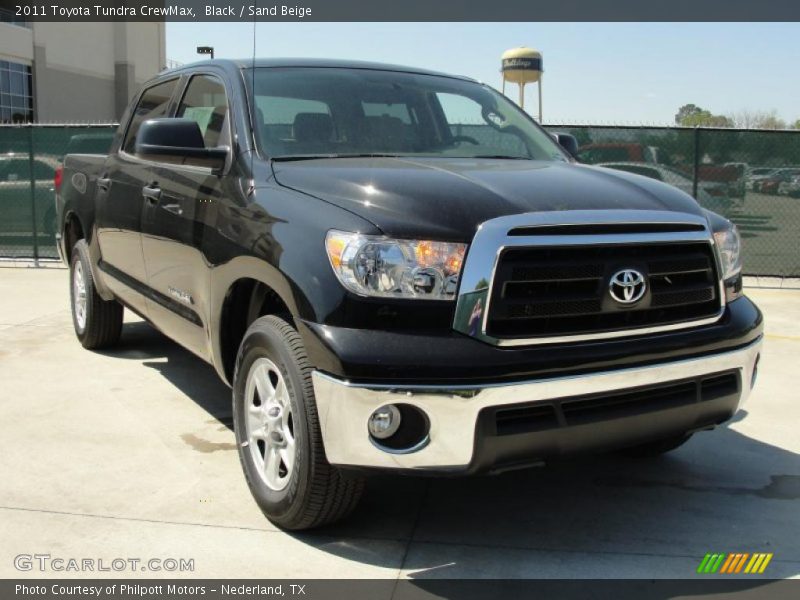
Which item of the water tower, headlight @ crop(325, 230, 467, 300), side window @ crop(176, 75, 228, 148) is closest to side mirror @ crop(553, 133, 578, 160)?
side window @ crop(176, 75, 228, 148)

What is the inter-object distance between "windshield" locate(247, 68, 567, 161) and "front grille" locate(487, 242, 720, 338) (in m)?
1.27

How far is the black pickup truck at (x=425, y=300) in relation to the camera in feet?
9.70

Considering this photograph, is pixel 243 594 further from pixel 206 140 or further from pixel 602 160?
pixel 602 160

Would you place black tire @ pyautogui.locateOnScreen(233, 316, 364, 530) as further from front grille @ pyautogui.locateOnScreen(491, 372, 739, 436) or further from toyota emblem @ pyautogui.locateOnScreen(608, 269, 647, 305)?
toyota emblem @ pyautogui.locateOnScreen(608, 269, 647, 305)

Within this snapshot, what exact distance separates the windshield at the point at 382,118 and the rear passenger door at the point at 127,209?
3.72ft

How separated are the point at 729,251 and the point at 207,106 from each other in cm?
265

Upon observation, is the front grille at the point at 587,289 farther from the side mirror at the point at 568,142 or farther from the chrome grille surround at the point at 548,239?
the side mirror at the point at 568,142

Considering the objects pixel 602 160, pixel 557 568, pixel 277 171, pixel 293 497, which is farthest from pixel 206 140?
pixel 602 160

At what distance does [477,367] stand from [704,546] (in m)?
1.28

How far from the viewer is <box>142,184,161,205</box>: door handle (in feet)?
15.2

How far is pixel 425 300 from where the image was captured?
2988 millimetres

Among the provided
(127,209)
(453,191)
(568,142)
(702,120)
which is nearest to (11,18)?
(702,120)

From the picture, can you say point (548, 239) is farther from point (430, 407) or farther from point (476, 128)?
point (476, 128)

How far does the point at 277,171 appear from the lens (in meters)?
3.68
